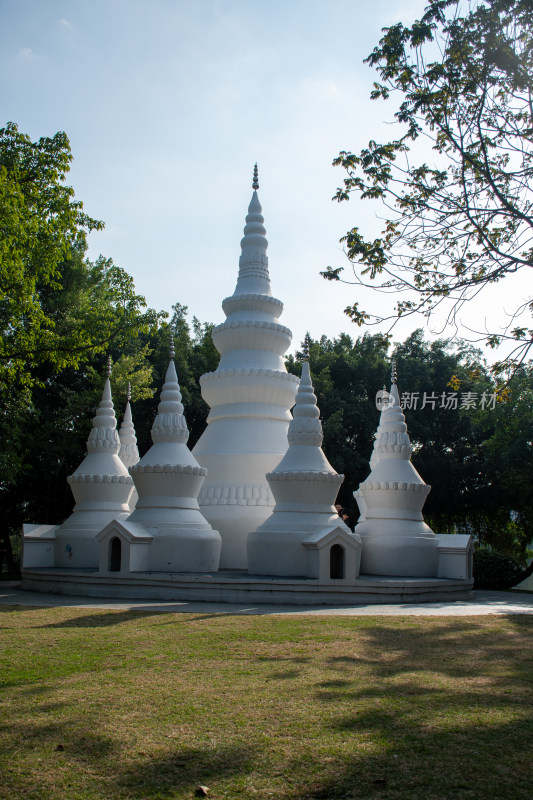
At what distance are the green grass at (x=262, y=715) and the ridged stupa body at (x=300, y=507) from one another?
20.6 feet

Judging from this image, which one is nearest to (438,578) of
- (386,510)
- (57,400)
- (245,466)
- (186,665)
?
(386,510)

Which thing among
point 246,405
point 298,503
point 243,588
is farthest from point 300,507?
point 246,405

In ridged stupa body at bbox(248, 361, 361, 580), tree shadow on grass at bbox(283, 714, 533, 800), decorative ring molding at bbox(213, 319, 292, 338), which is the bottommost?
tree shadow on grass at bbox(283, 714, 533, 800)

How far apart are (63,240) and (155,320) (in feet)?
19.9

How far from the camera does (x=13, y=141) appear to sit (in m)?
17.8

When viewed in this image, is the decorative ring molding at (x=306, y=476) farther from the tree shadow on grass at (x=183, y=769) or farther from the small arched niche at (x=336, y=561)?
the tree shadow on grass at (x=183, y=769)

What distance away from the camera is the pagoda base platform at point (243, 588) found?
51.8ft

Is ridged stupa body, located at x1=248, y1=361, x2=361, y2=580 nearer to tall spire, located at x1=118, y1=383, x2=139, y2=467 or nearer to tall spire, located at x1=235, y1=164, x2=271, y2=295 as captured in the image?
tall spire, located at x1=235, y1=164, x2=271, y2=295

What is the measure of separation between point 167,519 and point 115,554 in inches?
63.2

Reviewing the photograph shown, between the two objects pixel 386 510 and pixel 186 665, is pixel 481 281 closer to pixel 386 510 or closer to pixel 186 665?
pixel 186 665

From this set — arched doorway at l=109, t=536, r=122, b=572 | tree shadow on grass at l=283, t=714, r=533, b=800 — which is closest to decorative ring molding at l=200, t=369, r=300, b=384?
arched doorway at l=109, t=536, r=122, b=572

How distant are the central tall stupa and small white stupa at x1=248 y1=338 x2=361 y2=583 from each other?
2.38 meters

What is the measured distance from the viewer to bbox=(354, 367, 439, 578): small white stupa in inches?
774

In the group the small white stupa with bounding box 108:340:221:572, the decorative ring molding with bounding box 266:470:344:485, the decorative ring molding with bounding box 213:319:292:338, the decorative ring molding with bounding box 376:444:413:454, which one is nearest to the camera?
the small white stupa with bounding box 108:340:221:572
